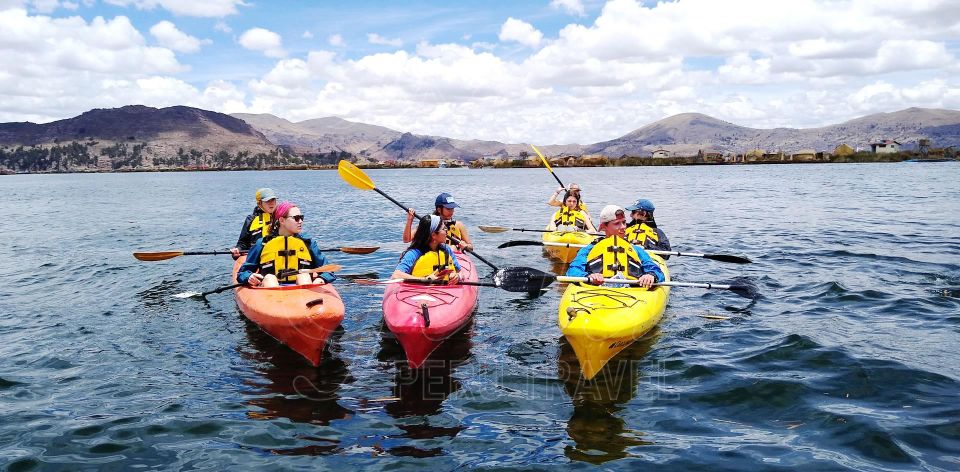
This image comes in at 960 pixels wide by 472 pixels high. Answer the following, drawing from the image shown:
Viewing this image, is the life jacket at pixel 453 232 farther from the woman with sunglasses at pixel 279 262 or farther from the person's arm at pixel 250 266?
the person's arm at pixel 250 266

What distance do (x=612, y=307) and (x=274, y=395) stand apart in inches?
175

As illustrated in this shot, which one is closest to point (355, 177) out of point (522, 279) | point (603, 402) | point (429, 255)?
point (429, 255)

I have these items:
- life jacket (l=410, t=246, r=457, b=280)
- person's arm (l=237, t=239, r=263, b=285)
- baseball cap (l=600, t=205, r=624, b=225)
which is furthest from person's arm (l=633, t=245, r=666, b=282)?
person's arm (l=237, t=239, r=263, b=285)

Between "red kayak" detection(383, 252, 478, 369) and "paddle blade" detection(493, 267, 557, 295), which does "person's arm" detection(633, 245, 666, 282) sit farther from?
"red kayak" detection(383, 252, 478, 369)

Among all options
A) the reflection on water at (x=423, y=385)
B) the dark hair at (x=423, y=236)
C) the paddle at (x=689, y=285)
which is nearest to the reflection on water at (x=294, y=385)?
the reflection on water at (x=423, y=385)

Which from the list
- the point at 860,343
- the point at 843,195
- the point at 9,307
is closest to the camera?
the point at 860,343

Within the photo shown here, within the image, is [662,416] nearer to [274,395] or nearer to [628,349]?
[628,349]

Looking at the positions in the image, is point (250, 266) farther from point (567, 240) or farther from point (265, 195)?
point (567, 240)

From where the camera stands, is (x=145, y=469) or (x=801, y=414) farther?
(x=801, y=414)

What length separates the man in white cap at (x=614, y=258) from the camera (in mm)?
9094

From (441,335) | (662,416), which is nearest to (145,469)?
(441,335)

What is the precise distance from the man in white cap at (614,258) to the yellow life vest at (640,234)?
3.58 metres

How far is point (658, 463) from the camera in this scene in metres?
5.75

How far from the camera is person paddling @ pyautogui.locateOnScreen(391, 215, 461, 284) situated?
30.9ft
